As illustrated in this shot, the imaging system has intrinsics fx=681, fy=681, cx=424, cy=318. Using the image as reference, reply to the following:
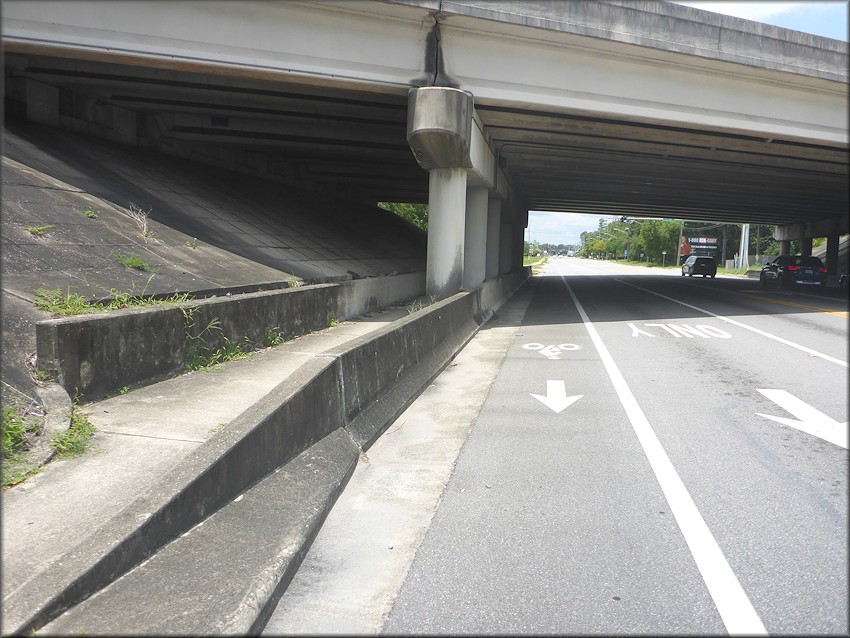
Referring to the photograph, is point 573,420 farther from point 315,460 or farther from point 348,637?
point 348,637

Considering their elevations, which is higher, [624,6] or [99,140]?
[624,6]

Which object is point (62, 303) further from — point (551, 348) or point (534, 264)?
point (534, 264)

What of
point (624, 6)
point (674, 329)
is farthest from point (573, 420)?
point (624, 6)

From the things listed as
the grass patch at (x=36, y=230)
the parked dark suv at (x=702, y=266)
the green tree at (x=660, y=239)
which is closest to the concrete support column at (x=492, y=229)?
the grass patch at (x=36, y=230)

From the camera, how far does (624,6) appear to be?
51.0ft

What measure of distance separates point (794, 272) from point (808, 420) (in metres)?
20.7

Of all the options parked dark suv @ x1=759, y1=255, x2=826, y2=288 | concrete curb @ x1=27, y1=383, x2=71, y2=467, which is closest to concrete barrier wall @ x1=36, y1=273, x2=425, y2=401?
concrete curb @ x1=27, y1=383, x2=71, y2=467

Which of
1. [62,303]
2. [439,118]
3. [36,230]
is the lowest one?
[62,303]

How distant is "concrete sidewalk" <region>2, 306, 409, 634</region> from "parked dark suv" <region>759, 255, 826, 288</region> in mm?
22208

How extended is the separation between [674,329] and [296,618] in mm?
14529

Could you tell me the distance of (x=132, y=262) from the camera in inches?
387

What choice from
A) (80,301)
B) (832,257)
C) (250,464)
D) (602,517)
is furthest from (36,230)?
(832,257)

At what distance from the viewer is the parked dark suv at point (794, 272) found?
2422 centimetres

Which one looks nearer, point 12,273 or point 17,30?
point 12,273
